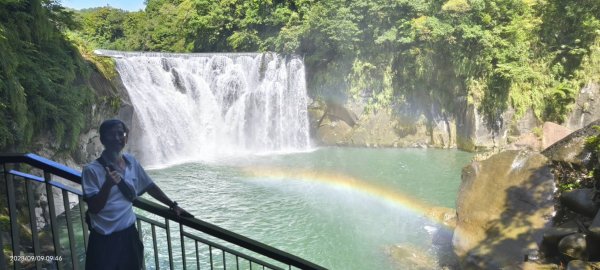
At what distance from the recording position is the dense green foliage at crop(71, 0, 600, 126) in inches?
683

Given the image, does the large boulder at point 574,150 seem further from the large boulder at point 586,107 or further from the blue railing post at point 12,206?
the large boulder at point 586,107

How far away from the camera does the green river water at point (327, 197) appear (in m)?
8.93

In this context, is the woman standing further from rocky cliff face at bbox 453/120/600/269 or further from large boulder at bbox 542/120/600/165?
Answer: large boulder at bbox 542/120/600/165

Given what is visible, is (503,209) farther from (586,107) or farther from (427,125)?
(586,107)

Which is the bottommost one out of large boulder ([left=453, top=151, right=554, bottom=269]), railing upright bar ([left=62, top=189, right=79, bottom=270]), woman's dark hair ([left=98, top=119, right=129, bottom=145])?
large boulder ([left=453, top=151, right=554, bottom=269])

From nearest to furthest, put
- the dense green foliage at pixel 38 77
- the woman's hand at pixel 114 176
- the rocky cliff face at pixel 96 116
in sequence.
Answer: the woman's hand at pixel 114 176 → the dense green foliage at pixel 38 77 → the rocky cliff face at pixel 96 116

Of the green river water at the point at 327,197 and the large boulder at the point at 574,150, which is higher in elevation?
the large boulder at the point at 574,150

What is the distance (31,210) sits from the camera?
95.3 inches

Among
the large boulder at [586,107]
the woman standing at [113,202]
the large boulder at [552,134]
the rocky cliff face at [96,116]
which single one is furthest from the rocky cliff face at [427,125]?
the woman standing at [113,202]

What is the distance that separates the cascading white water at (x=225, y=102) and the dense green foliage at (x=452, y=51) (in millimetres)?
1400

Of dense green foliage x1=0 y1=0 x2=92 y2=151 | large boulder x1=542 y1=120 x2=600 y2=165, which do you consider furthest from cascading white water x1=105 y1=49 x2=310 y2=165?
large boulder x1=542 y1=120 x2=600 y2=165

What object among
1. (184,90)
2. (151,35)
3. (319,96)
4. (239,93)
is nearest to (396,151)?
(319,96)

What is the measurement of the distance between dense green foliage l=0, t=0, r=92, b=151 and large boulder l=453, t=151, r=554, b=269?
781cm

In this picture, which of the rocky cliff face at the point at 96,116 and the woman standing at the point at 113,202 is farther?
the rocky cliff face at the point at 96,116
